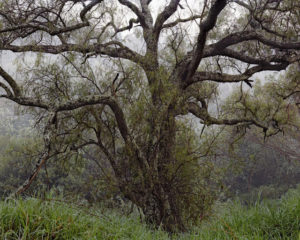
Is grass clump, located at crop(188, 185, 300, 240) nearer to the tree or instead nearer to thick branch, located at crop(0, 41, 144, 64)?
the tree

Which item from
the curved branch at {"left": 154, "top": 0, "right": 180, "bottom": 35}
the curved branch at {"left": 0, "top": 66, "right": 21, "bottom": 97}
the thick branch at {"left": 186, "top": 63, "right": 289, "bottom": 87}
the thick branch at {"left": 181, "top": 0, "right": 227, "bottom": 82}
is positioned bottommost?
the curved branch at {"left": 0, "top": 66, "right": 21, "bottom": 97}

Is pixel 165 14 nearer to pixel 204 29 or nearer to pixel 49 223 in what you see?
pixel 204 29

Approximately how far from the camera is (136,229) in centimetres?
287

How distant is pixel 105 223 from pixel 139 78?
335 cm

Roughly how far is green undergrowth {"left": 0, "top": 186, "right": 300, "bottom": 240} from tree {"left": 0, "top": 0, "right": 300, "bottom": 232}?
68.0 inches

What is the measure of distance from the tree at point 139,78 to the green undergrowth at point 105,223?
68.0 inches

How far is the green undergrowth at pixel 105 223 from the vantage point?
2.19 m

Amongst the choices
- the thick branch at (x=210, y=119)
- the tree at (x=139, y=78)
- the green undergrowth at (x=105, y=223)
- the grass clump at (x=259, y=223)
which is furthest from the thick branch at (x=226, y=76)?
the grass clump at (x=259, y=223)

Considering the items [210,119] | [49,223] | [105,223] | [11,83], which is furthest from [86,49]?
[49,223]

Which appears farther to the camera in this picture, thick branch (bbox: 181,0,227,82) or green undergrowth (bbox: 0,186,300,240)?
thick branch (bbox: 181,0,227,82)

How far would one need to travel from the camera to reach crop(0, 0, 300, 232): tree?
16.0 ft

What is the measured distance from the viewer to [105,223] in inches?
108

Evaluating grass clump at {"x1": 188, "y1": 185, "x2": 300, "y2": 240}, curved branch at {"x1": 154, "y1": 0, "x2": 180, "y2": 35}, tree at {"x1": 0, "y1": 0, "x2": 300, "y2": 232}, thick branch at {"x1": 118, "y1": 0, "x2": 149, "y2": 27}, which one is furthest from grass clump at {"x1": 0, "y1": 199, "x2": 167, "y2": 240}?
thick branch at {"x1": 118, "y1": 0, "x2": 149, "y2": 27}

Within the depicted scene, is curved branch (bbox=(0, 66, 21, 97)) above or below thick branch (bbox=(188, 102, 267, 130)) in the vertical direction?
below
